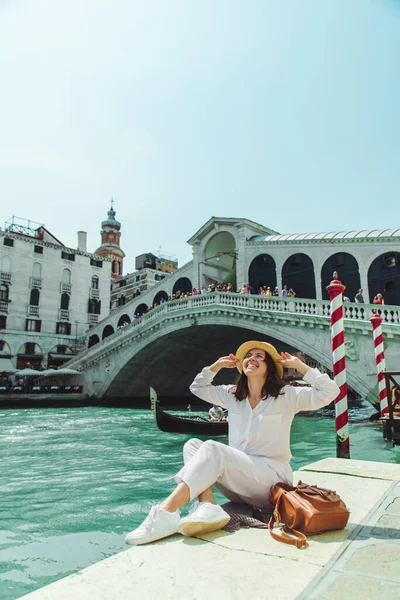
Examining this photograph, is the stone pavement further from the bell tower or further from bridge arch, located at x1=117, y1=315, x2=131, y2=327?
the bell tower

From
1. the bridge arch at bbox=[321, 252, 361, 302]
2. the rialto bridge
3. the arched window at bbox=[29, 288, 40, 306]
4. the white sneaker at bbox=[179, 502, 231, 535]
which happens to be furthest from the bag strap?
the arched window at bbox=[29, 288, 40, 306]

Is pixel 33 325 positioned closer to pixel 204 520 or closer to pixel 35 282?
pixel 35 282

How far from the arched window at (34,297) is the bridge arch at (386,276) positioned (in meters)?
18.5

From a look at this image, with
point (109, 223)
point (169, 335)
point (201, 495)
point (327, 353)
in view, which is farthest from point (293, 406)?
point (109, 223)

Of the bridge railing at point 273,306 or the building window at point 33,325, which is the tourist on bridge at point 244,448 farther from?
the building window at point 33,325

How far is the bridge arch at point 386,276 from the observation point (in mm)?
13219

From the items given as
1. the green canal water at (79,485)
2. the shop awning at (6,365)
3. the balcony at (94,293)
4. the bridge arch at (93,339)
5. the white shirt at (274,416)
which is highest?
the balcony at (94,293)

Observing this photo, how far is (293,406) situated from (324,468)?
121cm

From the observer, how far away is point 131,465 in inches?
240

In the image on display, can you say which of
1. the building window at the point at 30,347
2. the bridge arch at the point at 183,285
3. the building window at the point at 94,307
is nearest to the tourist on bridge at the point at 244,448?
the bridge arch at the point at 183,285

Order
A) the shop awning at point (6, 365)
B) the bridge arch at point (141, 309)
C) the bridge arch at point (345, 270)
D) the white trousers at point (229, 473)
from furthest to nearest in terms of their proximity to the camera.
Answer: the bridge arch at point (141, 309)
the shop awning at point (6, 365)
the bridge arch at point (345, 270)
the white trousers at point (229, 473)

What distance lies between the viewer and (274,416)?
92.0 inches

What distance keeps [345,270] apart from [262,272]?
11.3 feet

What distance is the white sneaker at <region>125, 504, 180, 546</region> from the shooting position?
1.84m
